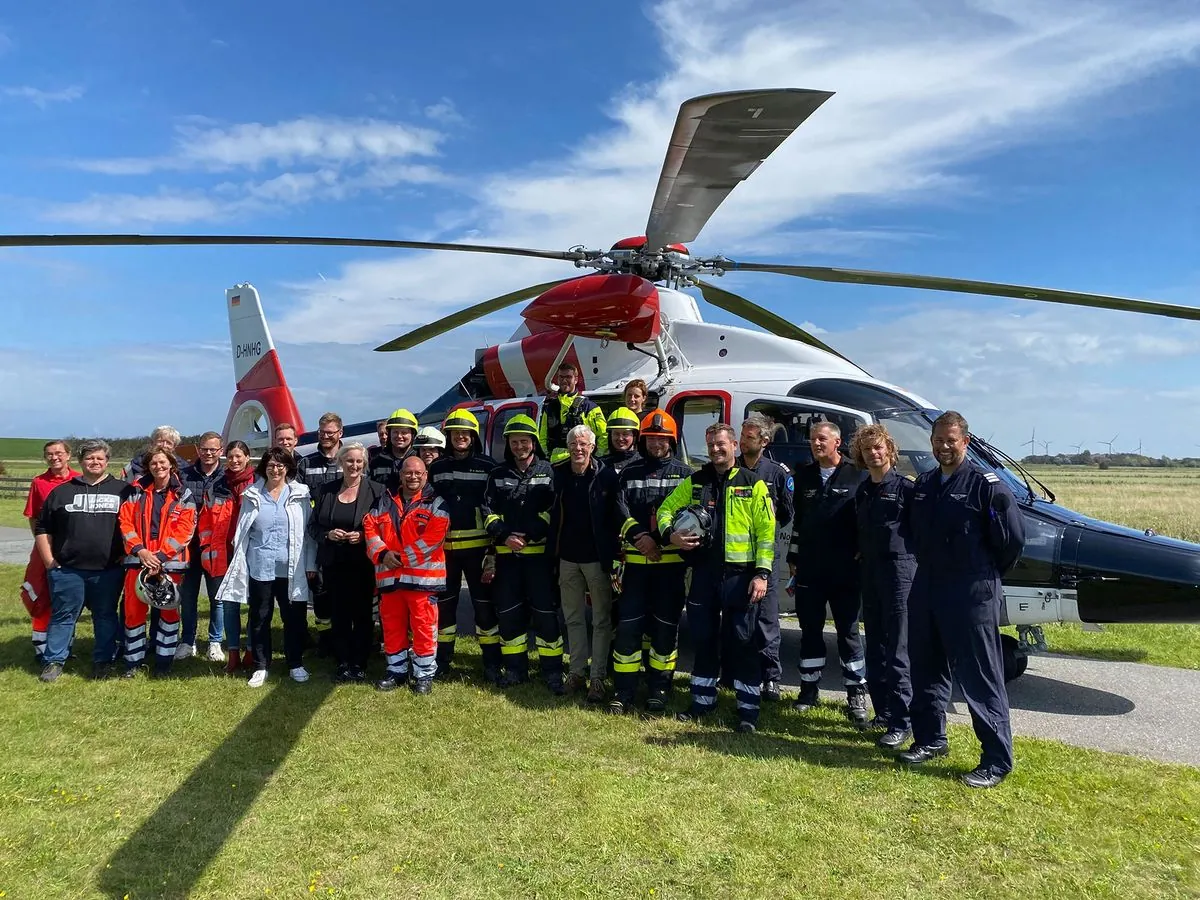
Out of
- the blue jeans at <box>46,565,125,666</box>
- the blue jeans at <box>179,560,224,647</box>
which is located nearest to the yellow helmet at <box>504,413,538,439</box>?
the blue jeans at <box>179,560,224,647</box>

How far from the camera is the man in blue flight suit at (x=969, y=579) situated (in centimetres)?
407

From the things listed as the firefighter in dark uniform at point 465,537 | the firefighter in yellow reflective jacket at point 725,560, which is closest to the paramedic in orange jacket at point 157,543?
the firefighter in dark uniform at point 465,537

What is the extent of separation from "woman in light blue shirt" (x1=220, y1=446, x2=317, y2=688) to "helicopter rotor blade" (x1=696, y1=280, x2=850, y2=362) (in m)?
3.86

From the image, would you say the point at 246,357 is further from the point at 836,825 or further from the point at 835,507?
the point at 836,825

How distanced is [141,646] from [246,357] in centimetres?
647

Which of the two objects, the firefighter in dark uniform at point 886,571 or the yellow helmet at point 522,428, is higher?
the yellow helmet at point 522,428

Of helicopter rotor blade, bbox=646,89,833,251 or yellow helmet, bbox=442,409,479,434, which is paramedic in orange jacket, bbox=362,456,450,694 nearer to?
yellow helmet, bbox=442,409,479,434

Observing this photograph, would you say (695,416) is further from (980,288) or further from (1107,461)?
(1107,461)

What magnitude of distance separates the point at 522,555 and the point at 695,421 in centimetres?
214

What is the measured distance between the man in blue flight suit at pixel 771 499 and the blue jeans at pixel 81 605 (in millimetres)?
4756

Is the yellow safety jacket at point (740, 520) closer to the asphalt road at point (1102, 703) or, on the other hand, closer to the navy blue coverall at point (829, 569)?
the navy blue coverall at point (829, 569)

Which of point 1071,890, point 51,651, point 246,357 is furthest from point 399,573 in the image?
point 246,357

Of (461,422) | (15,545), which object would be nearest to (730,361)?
(461,422)

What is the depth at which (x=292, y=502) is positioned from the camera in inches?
230
